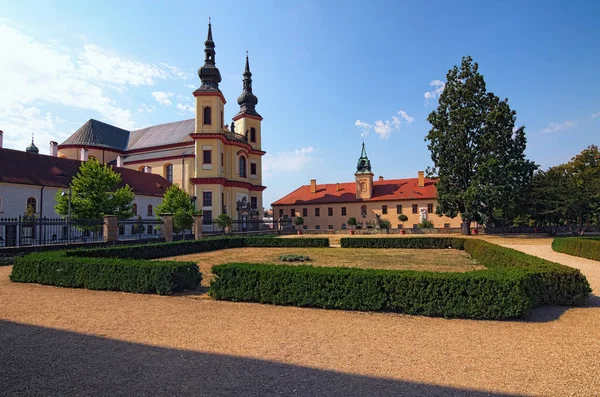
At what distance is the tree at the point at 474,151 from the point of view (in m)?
33.2

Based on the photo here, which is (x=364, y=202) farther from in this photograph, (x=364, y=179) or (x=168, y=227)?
(x=168, y=227)

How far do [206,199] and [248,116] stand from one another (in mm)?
15655

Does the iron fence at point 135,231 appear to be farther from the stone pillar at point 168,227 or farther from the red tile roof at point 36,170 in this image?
the red tile roof at point 36,170

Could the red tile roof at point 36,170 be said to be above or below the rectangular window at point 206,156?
below

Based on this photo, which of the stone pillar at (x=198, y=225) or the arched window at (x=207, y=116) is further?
the arched window at (x=207, y=116)

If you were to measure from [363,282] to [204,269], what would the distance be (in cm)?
891

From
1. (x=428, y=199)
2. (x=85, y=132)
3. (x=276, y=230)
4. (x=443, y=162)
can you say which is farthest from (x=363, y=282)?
(x=85, y=132)

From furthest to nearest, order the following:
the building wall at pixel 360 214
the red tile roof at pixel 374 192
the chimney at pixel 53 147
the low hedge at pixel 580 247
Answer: the red tile roof at pixel 374 192 < the building wall at pixel 360 214 < the chimney at pixel 53 147 < the low hedge at pixel 580 247

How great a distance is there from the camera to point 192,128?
50.1 metres

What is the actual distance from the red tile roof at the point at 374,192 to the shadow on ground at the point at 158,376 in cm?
4789

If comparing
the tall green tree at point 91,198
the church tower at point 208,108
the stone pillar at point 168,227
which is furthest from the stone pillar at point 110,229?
the church tower at point 208,108

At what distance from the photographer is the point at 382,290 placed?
27.4 feet

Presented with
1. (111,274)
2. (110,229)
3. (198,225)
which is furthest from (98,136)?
(111,274)

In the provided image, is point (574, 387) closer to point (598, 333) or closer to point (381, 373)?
point (381, 373)
